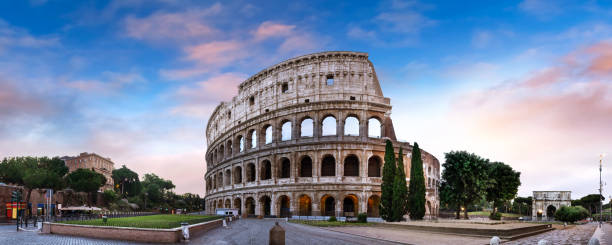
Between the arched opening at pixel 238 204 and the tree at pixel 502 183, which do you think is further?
the tree at pixel 502 183

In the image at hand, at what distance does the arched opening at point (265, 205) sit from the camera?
53.9 meters

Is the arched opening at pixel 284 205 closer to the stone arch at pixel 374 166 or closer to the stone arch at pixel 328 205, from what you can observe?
the stone arch at pixel 328 205

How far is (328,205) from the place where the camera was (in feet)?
169

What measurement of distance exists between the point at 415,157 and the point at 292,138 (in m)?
16.6

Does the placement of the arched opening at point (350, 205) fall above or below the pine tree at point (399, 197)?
below

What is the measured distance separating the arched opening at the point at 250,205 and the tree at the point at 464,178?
26141 millimetres

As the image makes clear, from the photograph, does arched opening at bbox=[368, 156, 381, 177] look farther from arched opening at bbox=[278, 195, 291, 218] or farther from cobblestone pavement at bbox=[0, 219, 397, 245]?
cobblestone pavement at bbox=[0, 219, 397, 245]

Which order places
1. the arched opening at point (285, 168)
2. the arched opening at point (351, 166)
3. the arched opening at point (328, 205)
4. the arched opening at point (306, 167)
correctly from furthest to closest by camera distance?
the arched opening at point (285, 168) < the arched opening at point (306, 167) < the arched opening at point (351, 166) < the arched opening at point (328, 205)

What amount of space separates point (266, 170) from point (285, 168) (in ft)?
14.3

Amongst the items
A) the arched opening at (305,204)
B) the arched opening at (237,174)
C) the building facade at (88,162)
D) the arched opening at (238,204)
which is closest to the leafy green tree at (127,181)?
the building facade at (88,162)

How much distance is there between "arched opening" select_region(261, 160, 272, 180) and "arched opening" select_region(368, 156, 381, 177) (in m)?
14.1

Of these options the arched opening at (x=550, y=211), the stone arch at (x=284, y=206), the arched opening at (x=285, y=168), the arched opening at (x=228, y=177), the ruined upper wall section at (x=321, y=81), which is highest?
the ruined upper wall section at (x=321, y=81)

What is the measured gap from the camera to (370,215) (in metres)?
49.4

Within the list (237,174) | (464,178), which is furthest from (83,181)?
(464,178)
